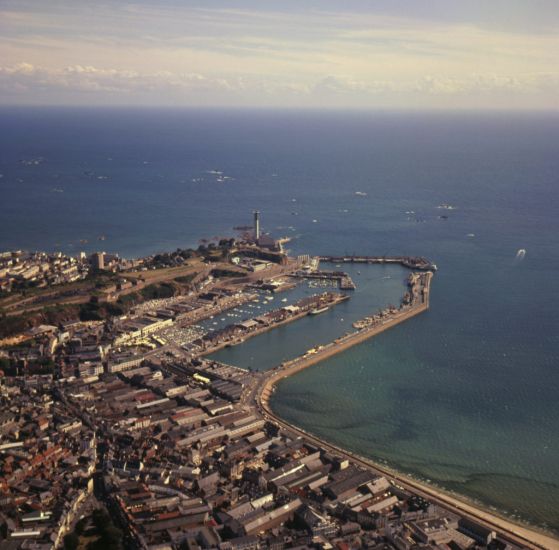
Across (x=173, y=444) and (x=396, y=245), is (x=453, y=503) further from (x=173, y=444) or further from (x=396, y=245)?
(x=396, y=245)

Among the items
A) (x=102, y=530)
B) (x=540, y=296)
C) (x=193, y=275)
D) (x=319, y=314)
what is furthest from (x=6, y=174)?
(x=102, y=530)

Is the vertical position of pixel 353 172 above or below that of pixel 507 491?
above

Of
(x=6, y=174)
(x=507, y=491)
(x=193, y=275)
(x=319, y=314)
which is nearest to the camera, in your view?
(x=507, y=491)

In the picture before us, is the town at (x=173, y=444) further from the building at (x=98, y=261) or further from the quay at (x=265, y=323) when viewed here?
the building at (x=98, y=261)

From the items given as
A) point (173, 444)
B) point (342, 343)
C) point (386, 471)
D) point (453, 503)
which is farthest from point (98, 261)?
point (453, 503)

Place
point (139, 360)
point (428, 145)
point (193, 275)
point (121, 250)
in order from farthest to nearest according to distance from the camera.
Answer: point (428, 145) → point (121, 250) → point (193, 275) → point (139, 360)

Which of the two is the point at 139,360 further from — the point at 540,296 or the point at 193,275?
the point at 540,296

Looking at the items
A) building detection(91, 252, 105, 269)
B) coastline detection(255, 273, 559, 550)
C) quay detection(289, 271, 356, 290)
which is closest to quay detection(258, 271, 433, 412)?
coastline detection(255, 273, 559, 550)

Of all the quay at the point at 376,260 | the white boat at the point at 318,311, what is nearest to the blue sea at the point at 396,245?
the white boat at the point at 318,311

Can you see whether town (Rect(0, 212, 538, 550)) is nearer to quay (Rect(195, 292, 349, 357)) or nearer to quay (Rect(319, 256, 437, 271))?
quay (Rect(195, 292, 349, 357))
